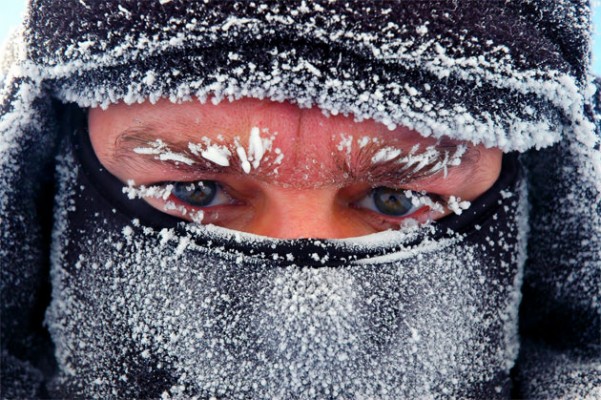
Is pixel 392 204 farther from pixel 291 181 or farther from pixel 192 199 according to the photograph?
pixel 192 199

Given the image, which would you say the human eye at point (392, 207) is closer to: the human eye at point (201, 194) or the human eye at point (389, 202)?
the human eye at point (389, 202)

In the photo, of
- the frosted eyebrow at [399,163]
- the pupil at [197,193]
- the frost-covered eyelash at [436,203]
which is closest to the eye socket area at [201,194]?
the pupil at [197,193]

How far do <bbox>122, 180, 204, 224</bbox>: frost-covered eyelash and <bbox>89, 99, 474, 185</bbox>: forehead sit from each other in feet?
0.31

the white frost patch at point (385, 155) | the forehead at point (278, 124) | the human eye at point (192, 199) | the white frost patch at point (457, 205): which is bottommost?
the human eye at point (192, 199)

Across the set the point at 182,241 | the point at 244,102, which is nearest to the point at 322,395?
the point at 182,241

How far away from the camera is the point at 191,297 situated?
1261 millimetres

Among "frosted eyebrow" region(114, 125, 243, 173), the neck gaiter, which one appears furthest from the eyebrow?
the neck gaiter

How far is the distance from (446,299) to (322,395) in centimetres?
35

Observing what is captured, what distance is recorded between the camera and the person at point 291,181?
1.17 m

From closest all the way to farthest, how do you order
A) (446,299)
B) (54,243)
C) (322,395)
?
(322,395) → (446,299) → (54,243)

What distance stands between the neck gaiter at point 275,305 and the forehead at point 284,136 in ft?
0.52

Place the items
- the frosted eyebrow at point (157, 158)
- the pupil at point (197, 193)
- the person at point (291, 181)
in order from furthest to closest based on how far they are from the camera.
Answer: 1. the pupil at point (197, 193)
2. the frosted eyebrow at point (157, 158)
3. the person at point (291, 181)

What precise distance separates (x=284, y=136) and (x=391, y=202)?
0.34 m

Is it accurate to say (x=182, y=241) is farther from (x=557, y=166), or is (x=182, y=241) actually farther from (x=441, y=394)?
(x=557, y=166)
